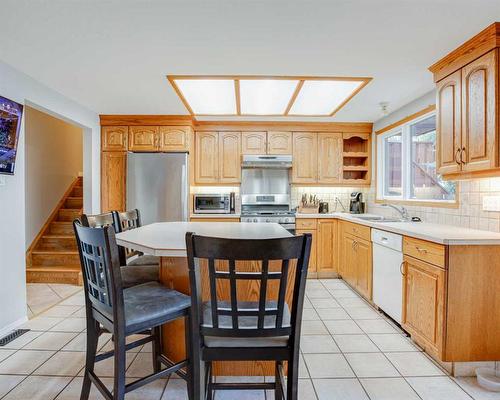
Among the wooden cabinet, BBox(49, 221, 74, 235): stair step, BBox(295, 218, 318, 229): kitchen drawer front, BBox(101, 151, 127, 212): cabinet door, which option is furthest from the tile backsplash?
BBox(49, 221, 74, 235): stair step

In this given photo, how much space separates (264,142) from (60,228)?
11.1 feet

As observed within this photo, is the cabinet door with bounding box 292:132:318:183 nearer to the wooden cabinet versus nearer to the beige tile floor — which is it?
the wooden cabinet

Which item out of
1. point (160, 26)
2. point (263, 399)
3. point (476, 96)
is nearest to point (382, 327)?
point (263, 399)

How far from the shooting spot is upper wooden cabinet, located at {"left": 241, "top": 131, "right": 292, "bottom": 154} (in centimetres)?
441

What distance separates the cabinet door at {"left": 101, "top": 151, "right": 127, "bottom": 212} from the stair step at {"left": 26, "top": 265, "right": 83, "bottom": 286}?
2.94 ft

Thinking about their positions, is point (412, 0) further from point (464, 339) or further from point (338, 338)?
point (338, 338)

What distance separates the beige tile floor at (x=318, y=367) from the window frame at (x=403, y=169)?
4.41 ft

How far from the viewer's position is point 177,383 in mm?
1780

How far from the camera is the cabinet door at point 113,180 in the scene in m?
4.07

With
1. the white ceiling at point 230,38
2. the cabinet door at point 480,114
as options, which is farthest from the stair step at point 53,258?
the cabinet door at point 480,114

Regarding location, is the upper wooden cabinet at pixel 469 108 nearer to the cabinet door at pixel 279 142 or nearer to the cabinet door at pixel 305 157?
the cabinet door at pixel 305 157

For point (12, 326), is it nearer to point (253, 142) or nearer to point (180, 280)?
point (180, 280)

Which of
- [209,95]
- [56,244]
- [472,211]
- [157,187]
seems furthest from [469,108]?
[56,244]

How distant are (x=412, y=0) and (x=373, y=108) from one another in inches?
82.1
